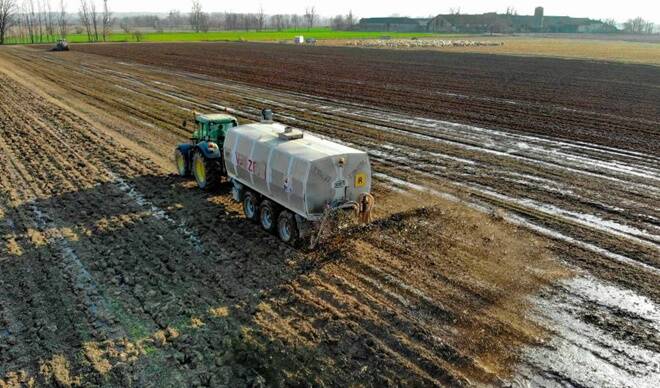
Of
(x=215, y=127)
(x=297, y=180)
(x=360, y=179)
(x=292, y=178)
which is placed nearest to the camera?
(x=297, y=180)

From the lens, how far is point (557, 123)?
25.6m

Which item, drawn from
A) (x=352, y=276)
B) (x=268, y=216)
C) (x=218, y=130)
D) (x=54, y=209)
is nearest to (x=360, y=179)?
(x=352, y=276)

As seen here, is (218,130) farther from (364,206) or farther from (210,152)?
(364,206)

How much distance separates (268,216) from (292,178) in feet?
5.59

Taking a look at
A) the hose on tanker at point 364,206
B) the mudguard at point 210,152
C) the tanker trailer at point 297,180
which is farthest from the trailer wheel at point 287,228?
the mudguard at point 210,152

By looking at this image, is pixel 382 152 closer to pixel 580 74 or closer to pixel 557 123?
pixel 557 123

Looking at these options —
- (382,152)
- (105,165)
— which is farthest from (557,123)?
(105,165)

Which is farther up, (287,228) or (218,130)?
(218,130)

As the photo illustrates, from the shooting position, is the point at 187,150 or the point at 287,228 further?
the point at 187,150

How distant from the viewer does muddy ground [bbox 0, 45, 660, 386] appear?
821 cm

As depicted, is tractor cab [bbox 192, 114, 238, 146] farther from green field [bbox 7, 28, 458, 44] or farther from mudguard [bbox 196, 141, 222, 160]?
green field [bbox 7, 28, 458, 44]

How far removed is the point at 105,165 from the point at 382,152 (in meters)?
9.78

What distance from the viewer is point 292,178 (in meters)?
11.3

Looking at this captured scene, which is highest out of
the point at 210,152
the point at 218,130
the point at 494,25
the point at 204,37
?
the point at 494,25
